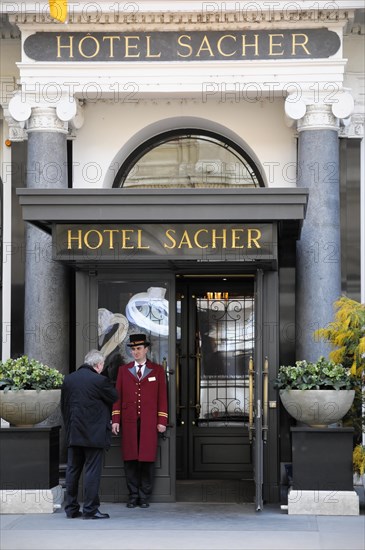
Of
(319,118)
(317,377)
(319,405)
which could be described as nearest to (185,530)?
(319,405)

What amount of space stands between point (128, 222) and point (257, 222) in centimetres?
146

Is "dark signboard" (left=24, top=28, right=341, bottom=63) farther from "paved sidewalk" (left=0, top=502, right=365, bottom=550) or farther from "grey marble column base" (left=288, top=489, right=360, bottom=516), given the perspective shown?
"paved sidewalk" (left=0, top=502, right=365, bottom=550)

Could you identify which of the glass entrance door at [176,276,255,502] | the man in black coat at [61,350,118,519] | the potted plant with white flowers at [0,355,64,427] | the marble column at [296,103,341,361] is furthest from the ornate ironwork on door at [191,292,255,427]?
the man in black coat at [61,350,118,519]

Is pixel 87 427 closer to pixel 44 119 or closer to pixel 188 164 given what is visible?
pixel 44 119

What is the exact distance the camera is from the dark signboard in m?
15.2

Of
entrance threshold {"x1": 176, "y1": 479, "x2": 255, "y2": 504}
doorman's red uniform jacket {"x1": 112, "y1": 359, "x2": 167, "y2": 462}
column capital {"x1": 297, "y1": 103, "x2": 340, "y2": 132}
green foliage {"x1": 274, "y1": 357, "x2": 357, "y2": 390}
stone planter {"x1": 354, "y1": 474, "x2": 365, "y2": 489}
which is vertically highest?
column capital {"x1": 297, "y1": 103, "x2": 340, "y2": 132}

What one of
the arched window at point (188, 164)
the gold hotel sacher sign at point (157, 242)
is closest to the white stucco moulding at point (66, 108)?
the arched window at point (188, 164)

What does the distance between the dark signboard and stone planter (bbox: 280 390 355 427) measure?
4471 millimetres

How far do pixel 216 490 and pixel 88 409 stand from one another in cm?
357

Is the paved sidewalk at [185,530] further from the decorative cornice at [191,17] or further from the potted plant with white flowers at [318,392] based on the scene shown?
the decorative cornice at [191,17]

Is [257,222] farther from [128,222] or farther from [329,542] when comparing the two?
[329,542]

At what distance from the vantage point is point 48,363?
49.9 ft

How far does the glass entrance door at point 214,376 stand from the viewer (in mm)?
17203

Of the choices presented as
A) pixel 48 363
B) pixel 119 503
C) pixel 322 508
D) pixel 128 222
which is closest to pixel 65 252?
pixel 128 222
